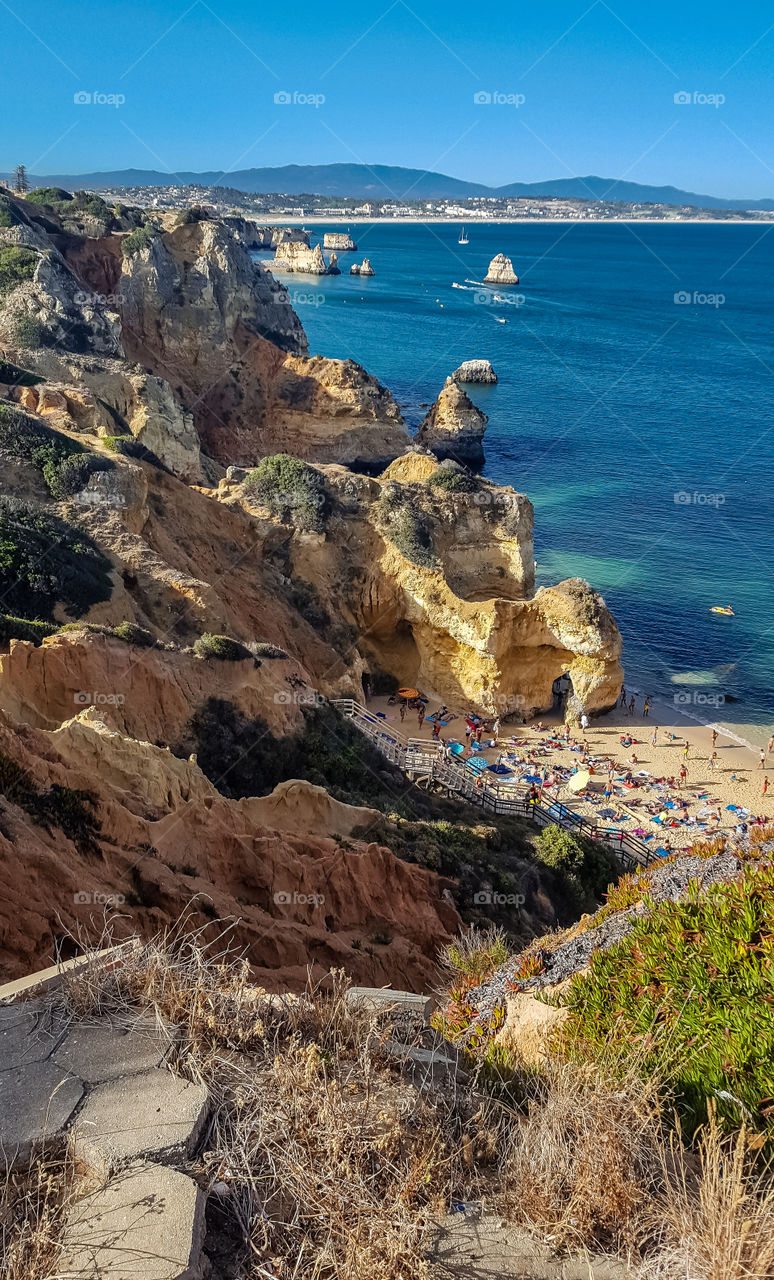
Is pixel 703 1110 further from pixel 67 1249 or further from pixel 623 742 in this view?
pixel 623 742

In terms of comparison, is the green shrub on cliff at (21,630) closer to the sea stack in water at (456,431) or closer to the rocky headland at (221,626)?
the rocky headland at (221,626)

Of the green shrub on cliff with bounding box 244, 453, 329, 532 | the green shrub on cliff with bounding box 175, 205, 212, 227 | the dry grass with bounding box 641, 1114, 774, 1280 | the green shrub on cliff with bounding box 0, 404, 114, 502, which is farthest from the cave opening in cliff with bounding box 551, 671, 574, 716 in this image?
the green shrub on cliff with bounding box 175, 205, 212, 227

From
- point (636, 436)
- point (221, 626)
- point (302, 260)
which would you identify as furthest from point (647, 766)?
point (302, 260)

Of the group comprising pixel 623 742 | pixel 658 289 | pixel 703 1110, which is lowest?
pixel 623 742

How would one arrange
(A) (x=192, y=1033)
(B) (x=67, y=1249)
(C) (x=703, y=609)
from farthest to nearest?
(C) (x=703, y=609), (A) (x=192, y=1033), (B) (x=67, y=1249)

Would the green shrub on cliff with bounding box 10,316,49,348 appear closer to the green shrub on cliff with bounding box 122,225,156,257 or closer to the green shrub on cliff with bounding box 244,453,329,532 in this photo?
the green shrub on cliff with bounding box 244,453,329,532

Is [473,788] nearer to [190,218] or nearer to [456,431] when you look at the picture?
[456,431]

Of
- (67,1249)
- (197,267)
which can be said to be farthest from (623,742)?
(197,267)
